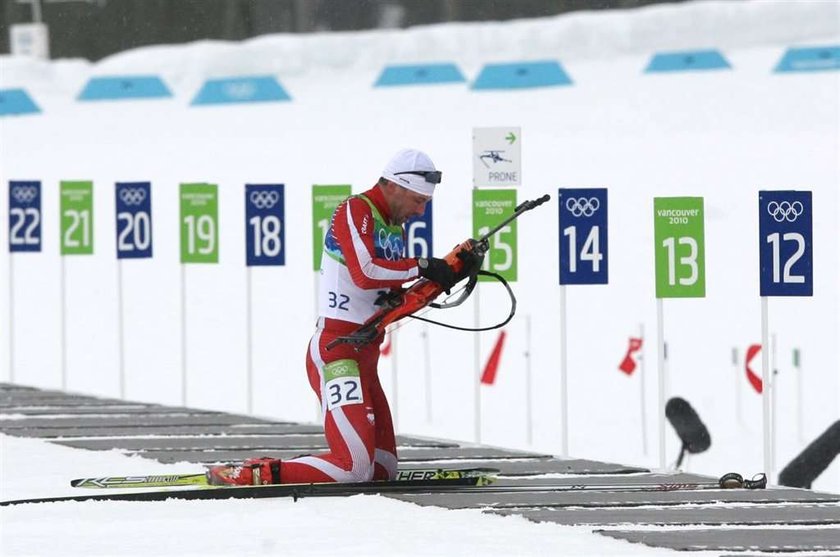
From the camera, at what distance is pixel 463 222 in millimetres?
16844

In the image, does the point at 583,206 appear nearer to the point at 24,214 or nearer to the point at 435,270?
the point at 435,270

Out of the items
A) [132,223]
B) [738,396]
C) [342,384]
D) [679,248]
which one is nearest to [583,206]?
[679,248]

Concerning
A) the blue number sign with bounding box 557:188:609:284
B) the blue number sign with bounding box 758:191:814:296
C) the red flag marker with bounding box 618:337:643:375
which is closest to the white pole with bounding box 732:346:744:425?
the red flag marker with bounding box 618:337:643:375

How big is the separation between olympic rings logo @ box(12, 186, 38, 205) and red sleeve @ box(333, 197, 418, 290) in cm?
572

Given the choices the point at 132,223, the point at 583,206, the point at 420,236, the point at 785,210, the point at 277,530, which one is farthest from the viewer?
the point at 132,223

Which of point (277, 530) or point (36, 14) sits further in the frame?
point (36, 14)

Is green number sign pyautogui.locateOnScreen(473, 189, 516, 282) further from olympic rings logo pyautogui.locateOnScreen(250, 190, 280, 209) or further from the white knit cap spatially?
the white knit cap

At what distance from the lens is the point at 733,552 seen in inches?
219

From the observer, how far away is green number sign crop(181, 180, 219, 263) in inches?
436

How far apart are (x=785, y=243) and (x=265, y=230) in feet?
11.9

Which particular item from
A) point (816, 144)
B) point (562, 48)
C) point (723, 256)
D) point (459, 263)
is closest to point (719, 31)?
point (562, 48)

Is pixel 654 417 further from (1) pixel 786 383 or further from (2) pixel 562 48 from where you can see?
(2) pixel 562 48

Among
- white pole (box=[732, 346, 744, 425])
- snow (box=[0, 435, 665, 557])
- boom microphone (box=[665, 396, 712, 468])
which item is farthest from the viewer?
white pole (box=[732, 346, 744, 425])

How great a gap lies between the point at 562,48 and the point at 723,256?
6.52 m
